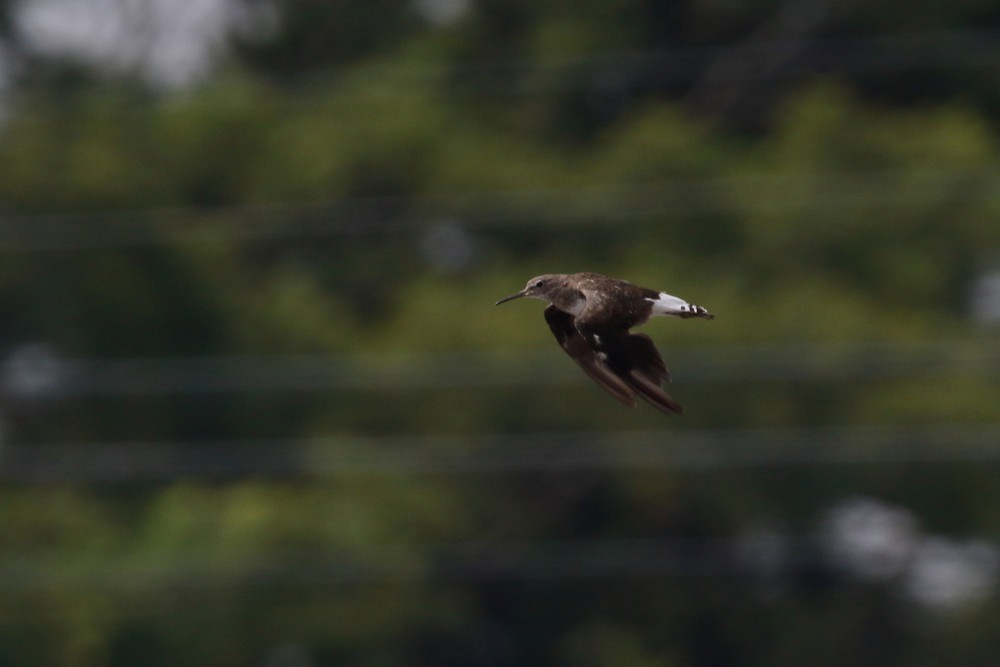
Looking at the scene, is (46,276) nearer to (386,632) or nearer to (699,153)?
(386,632)

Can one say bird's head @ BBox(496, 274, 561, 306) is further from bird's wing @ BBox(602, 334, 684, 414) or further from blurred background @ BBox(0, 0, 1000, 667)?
blurred background @ BBox(0, 0, 1000, 667)

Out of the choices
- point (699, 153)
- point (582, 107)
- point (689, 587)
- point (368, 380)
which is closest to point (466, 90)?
point (582, 107)

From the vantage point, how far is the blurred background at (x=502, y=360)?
9.40m

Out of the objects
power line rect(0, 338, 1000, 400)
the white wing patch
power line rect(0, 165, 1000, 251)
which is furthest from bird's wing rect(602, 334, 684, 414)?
power line rect(0, 165, 1000, 251)

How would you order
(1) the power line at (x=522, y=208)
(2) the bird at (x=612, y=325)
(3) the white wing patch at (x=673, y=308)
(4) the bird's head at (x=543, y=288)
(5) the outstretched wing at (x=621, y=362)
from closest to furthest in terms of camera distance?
(3) the white wing patch at (x=673, y=308)
(2) the bird at (x=612, y=325)
(5) the outstretched wing at (x=621, y=362)
(4) the bird's head at (x=543, y=288)
(1) the power line at (x=522, y=208)

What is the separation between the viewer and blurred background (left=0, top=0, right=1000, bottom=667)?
9.40 metres

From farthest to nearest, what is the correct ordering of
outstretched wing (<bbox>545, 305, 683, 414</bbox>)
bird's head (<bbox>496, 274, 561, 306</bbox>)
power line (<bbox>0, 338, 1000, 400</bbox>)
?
power line (<bbox>0, 338, 1000, 400</bbox>), bird's head (<bbox>496, 274, 561, 306</bbox>), outstretched wing (<bbox>545, 305, 683, 414</bbox>)

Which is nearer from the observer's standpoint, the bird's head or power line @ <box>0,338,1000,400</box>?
the bird's head

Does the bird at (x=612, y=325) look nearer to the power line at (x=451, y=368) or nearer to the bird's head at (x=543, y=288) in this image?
the bird's head at (x=543, y=288)

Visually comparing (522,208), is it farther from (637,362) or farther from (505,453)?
(637,362)

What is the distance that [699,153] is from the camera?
10641 mm

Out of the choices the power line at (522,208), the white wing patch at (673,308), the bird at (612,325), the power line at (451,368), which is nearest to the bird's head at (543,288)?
the bird at (612,325)

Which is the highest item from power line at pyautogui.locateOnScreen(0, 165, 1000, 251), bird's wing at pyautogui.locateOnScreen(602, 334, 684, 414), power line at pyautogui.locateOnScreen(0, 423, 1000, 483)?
power line at pyautogui.locateOnScreen(0, 165, 1000, 251)

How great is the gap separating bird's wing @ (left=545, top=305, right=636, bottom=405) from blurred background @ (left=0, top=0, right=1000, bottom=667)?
5118mm
